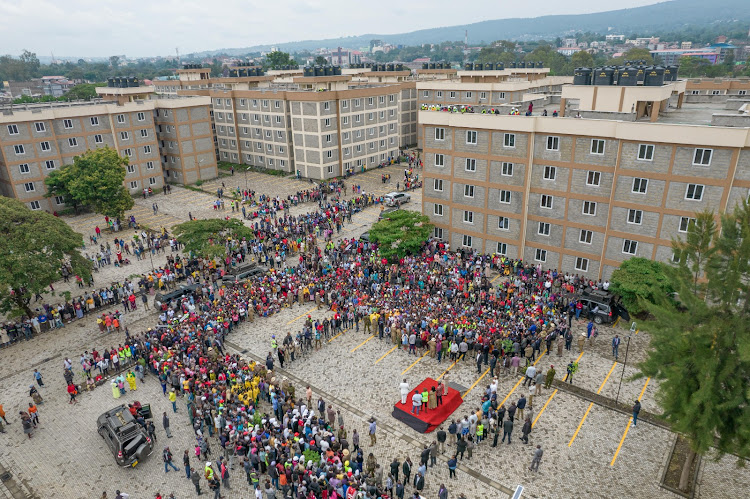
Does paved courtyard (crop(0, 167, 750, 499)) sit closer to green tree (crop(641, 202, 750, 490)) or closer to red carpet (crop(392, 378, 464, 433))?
red carpet (crop(392, 378, 464, 433))

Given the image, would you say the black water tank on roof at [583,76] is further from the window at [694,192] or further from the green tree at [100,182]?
the green tree at [100,182]

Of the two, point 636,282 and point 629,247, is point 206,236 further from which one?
point 629,247

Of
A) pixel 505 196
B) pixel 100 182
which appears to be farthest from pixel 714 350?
pixel 100 182

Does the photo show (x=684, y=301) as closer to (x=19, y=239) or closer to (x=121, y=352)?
(x=121, y=352)

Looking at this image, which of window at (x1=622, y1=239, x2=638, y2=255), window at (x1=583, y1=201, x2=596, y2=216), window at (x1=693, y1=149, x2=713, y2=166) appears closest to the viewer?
window at (x1=693, y1=149, x2=713, y2=166)

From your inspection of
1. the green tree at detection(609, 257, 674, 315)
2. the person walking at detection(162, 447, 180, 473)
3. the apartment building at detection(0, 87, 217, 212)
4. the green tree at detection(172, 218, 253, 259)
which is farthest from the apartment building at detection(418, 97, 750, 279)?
the apartment building at detection(0, 87, 217, 212)

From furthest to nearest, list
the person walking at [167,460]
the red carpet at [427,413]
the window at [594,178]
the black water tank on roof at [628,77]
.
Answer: the black water tank on roof at [628,77]
the window at [594,178]
the red carpet at [427,413]
the person walking at [167,460]

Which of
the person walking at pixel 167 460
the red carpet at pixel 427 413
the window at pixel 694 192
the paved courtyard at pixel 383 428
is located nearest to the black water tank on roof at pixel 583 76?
the window at pixel 694 192
